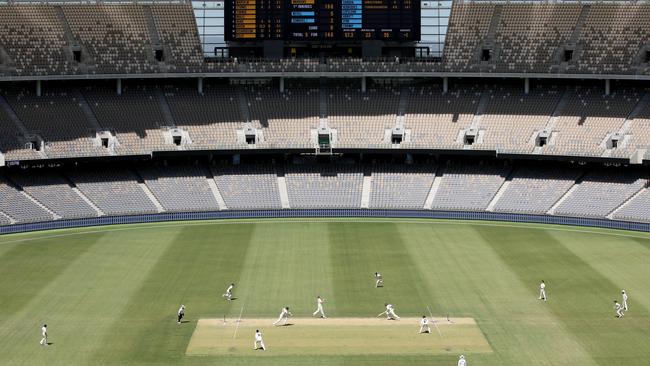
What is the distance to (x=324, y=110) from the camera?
8362 cm

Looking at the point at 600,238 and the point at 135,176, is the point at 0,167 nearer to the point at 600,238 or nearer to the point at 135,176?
the point at 135,176

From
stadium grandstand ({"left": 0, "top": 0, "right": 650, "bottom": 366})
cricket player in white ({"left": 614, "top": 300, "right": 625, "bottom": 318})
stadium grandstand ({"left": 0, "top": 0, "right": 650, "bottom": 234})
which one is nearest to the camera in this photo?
cricket player in white ({"left": 614, "top": 300, "right": 625, "bottom": 318})

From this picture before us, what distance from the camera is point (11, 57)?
7869cm

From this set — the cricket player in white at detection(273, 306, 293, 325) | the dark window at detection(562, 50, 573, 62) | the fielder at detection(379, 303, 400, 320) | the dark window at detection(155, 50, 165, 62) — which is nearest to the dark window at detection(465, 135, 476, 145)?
the dark window at detection(562, 50, 573, 62)

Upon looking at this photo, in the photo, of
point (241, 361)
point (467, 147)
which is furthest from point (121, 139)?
point (241, 361)

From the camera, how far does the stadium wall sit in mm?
69125

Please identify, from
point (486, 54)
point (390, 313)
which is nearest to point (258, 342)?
point (390, 313)

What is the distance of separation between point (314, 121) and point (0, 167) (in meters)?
26.7

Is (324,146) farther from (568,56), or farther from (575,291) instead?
(575,291)

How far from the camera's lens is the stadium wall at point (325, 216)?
6912 centimetres

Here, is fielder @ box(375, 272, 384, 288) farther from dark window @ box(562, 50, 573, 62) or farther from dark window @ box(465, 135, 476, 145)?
dark window @ box(562, 50, 573, 62)

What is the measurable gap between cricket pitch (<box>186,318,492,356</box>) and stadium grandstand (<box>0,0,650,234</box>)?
30.0 metres

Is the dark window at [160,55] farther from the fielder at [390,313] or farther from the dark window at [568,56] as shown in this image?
the fielder at [390,313]

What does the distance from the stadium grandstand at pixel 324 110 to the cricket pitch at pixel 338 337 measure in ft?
98.5
